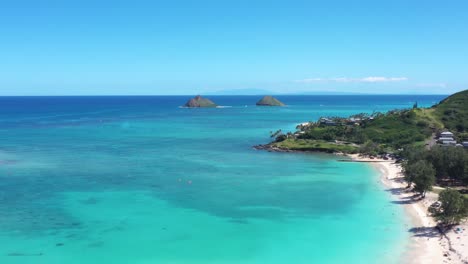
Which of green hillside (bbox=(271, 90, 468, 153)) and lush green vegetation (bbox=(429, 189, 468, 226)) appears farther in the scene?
green hillside (bbox=(271, 90, 468, 153))

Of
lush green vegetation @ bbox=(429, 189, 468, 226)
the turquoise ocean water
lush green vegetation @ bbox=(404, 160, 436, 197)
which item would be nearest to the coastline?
lush green vegetation @ bbox=(429, 189, 468, 226)

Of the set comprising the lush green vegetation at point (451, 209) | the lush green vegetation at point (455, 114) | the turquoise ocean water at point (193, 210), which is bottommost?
the turquoise ocean water at point (193, 210)

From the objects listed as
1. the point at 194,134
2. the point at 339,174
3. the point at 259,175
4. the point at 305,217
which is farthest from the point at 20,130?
the point at 305,217

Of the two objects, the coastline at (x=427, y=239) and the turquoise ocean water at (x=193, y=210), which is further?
the turquoise ocean water at (x=193, y=210)

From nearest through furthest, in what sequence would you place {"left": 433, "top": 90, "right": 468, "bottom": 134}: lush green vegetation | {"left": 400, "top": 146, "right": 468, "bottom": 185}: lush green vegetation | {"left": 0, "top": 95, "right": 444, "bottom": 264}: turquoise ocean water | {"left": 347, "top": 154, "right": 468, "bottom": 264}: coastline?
1. {"left": 347, "top": 154, "right": 468, "bottom": 264}: coastline
2. {"left": 0, "top": 95, "right": 444, "bottom": 264}: turquoise ocean water
3. {"left": 400, "top": 146, "right": 468, "bottom": 185}: lush green vegetation
4. {"left": 433, "top": 90, "right": 468, "bottom": 134}: lush green vegetation

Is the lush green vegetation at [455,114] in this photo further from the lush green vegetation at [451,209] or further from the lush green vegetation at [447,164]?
the lush green vegetation at [451,209]

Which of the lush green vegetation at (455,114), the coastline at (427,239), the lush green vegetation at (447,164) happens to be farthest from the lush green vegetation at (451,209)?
the lush green vegetation at (455,114)

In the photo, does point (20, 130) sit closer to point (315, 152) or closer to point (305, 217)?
point (315, 152)

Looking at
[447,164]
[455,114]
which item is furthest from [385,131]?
[447,164]

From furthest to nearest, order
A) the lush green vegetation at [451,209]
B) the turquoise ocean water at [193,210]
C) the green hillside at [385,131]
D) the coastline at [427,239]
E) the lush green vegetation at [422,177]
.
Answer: the green hillside at [385,131] → the lush green vegetation at [422,177] → the lush green vegetation at [451,209] → the turquoise ocean water at [193,210] → the coastline at [427,239]

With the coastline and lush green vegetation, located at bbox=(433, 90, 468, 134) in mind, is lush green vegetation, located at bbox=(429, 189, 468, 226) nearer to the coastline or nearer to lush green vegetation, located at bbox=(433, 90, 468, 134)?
the coastline
